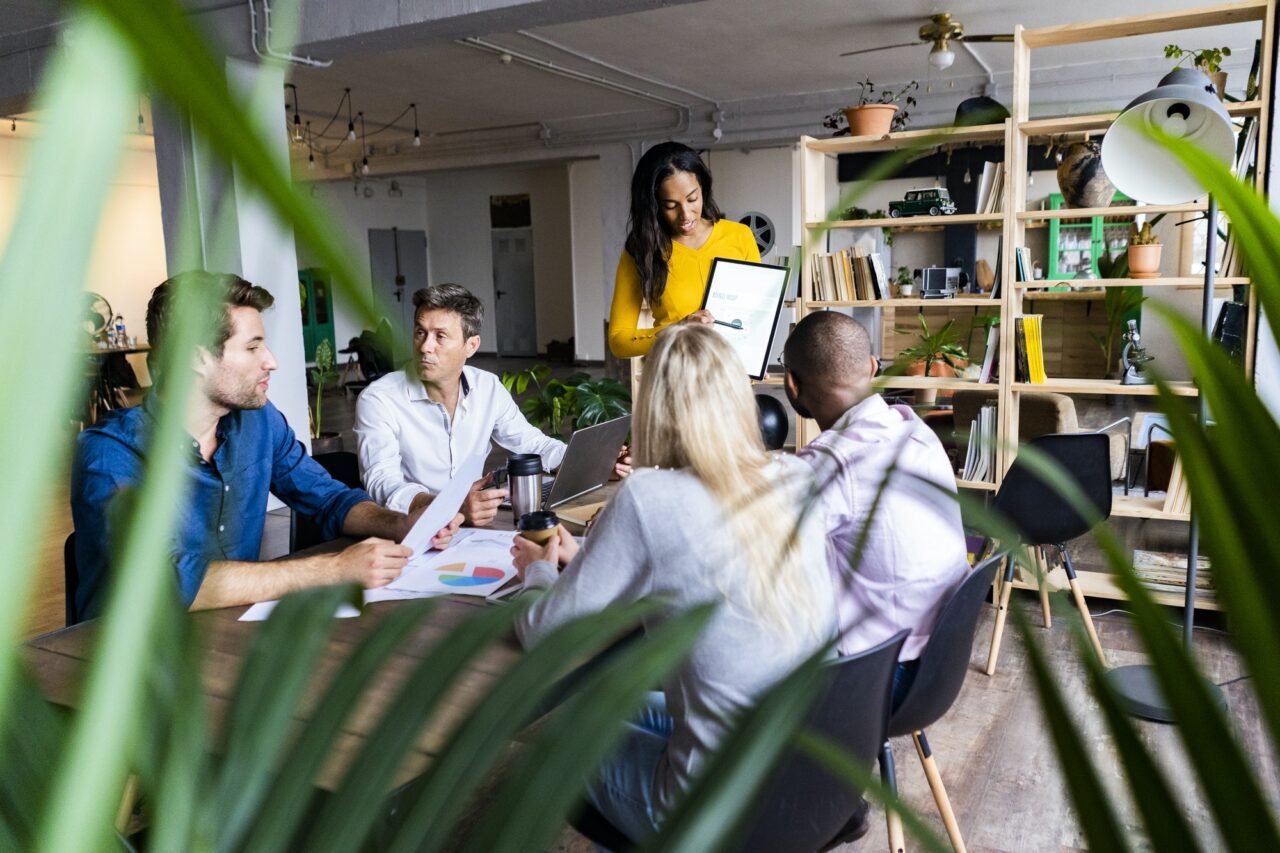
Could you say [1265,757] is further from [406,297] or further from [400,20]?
[406,297]

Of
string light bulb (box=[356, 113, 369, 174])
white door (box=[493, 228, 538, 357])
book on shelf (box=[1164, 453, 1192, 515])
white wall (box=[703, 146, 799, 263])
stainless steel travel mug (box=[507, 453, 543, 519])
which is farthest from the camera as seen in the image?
white door (box=[493, 228, 538, 357])

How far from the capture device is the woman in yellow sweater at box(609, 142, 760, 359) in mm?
3318

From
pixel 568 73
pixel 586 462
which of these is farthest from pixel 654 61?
pixel 586 462

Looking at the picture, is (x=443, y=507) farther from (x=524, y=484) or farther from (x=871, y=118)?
(x=871, y=118)

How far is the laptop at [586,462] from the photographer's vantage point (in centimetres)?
269

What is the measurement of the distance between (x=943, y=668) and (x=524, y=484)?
3.95ft

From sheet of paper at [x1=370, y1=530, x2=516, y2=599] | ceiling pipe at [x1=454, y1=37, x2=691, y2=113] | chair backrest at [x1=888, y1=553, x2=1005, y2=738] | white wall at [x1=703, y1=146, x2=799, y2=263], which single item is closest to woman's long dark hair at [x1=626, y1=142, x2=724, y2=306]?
sheet of paper at [x1=370, y1=530, x2=516, y2=599]

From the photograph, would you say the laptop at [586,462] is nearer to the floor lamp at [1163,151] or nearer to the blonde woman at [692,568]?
the blonde woman at [692,568]

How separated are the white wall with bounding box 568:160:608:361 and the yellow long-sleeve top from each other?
37.2ft

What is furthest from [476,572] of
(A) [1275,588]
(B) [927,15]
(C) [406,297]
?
(C) [406,297]

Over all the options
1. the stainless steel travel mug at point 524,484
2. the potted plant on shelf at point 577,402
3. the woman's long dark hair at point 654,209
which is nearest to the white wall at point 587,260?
the potted plant on shelf at point 577,402

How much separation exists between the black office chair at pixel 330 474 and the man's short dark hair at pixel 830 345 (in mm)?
1468

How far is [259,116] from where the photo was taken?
0.19m

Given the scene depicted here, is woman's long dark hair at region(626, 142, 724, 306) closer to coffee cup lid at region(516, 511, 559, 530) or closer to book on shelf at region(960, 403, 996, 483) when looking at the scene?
coffee cup lid at region(516, 511, 559, 530)
